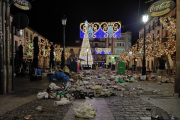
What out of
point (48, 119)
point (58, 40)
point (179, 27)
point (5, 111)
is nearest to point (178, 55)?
point (179, 27)

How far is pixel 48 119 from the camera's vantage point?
11.9 feet

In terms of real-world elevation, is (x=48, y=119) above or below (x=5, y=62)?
below

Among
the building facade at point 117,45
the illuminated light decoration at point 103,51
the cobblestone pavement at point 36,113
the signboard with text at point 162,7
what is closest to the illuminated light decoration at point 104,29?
the signboard with text at point 162,7

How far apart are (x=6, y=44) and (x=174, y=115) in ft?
21.4

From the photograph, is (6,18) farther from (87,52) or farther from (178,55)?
(87,52)

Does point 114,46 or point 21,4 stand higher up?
point 114,46

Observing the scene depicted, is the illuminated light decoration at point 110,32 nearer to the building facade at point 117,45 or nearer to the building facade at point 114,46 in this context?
the building facade at point 114,46

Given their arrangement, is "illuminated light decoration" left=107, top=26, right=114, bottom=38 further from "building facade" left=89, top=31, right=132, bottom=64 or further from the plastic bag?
"building facade" left=89, top=31, right=132, bottom=64

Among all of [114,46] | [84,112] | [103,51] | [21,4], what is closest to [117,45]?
[114,46]

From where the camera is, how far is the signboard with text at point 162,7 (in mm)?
9414

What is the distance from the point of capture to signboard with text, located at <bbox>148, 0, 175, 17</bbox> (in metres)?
9.41

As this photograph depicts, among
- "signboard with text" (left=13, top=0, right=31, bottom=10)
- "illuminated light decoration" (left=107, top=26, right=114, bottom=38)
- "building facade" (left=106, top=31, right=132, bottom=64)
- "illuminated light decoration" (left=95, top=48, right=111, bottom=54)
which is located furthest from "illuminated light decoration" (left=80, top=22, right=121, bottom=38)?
"building facade" (left=106, top=31, right=132, bottom=64)

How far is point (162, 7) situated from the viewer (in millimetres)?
10008

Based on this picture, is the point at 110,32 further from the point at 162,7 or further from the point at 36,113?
the point at 36,113
